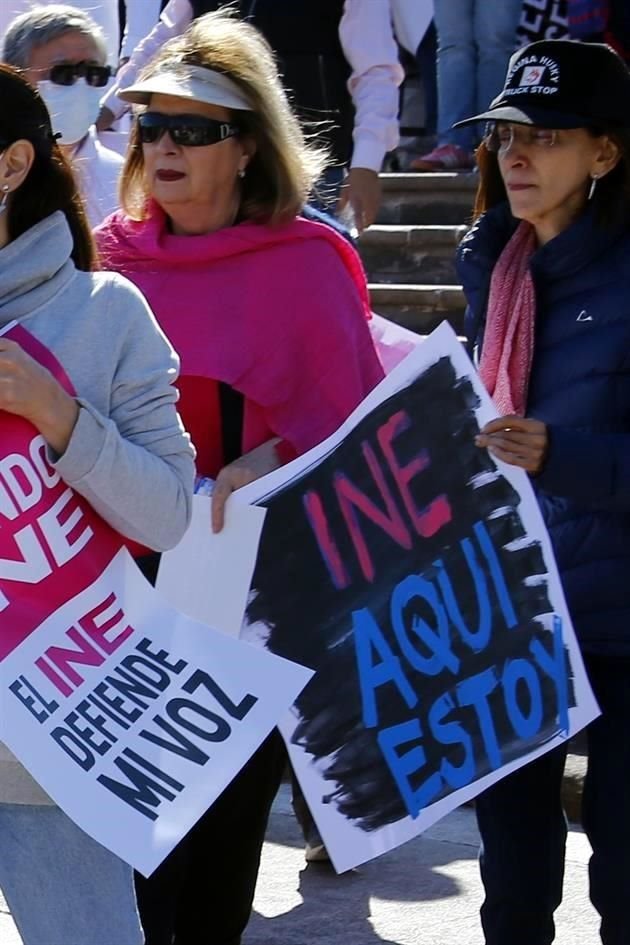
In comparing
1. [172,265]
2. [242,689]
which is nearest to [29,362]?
[242,689]

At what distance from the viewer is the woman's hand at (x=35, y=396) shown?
2270mm

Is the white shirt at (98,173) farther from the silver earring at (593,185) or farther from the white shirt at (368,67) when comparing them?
the silver earring at (593,185)

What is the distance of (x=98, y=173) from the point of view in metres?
4.75

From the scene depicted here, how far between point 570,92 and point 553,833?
1285 mm

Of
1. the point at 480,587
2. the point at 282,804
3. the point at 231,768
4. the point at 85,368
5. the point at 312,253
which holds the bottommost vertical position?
the point at 282,804

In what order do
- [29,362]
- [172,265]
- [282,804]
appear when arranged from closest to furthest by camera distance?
[29,362]
[172,265]
[282,804]

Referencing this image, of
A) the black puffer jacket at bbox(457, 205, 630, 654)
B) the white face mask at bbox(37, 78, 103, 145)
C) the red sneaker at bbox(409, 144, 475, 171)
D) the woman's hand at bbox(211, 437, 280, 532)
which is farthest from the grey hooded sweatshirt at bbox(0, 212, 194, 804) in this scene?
the red sneaker at bbox(409, 144, 475, 171)

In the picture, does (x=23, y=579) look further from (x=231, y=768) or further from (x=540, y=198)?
(x=540, y=198)

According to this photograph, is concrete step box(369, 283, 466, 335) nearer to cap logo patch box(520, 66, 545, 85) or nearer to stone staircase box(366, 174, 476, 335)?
stone staircase box(366, 174, 476, 335)

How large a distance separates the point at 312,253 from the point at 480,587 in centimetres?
73

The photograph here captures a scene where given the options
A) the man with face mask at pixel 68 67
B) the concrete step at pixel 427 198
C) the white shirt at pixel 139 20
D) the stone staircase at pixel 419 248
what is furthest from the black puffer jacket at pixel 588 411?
the concrete step at pixel 427 198

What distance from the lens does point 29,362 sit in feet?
7.54

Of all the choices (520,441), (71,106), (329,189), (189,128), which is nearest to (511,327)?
(520,441)

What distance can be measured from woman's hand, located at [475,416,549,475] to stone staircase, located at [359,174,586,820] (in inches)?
151
